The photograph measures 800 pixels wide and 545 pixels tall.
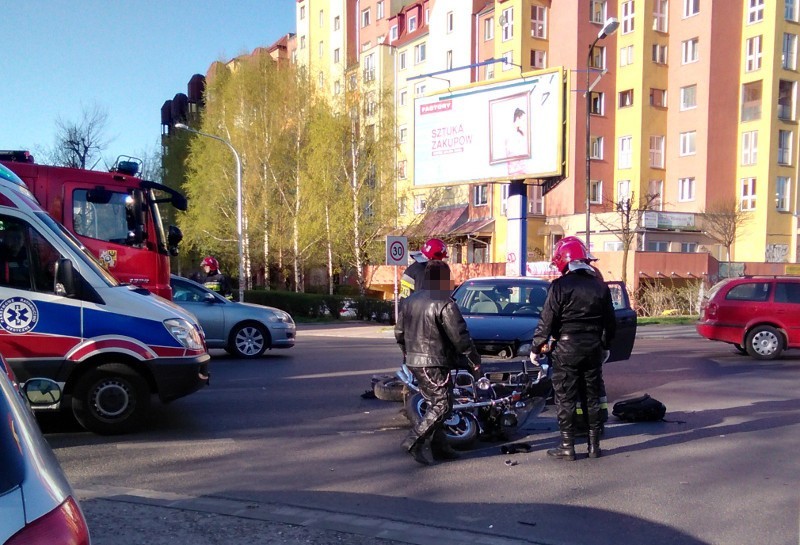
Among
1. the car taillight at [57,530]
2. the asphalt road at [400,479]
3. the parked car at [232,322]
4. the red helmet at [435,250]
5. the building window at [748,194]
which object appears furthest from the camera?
the building window at [748,194]

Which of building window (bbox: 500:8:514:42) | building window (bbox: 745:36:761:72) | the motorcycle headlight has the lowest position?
the motorcycle headlight

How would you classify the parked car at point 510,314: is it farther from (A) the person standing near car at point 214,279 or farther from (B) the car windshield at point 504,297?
(A) the person standing near car at point 214,279

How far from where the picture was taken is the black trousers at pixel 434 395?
6.05 metres

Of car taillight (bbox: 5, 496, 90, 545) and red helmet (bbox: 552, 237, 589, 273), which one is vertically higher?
red helmet (bbox: 552, 237, 589, 273)

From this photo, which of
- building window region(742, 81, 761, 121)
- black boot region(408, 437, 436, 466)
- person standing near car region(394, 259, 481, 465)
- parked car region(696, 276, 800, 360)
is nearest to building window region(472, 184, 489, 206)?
building window region(742, 81, 761, 121)

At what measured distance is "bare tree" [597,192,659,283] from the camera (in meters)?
31.9

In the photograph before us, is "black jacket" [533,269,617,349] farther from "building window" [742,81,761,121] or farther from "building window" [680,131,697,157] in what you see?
"building window" [742,81,761,121]

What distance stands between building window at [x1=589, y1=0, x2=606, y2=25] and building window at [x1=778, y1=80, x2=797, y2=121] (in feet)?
34.6

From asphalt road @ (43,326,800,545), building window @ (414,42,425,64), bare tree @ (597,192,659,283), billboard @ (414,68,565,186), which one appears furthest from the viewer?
building window @ (414,42,425,64)

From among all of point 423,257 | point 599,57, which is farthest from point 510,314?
point 599,57

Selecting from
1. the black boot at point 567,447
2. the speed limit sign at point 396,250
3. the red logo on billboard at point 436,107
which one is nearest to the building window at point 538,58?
the red logo on billboard at point 436,107

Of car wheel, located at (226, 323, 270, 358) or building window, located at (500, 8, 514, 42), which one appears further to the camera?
building window, located at (500, 8, 514, 42)

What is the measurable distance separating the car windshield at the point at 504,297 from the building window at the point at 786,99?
118 feet

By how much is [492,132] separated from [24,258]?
54.2 feet
